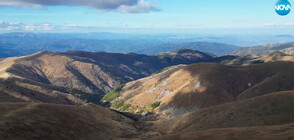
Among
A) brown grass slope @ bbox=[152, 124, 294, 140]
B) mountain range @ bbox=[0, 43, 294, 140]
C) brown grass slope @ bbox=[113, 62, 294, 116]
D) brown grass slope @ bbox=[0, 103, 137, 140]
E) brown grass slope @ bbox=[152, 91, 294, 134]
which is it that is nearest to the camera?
brown grass slope @ bbox=[152, 124, 294, 140]

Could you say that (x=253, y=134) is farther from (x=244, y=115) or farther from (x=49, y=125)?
(x=49, y=125)

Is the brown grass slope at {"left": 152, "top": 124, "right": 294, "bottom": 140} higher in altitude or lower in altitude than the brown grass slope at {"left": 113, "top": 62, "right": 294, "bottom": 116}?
higher

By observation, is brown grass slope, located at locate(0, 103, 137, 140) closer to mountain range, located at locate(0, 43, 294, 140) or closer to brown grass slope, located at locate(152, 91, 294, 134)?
mountain range, located at locate(0, 43, 294, 140)

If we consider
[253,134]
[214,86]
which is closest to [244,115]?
[253,134]

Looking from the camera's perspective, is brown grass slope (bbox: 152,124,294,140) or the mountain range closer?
brown grass slope (bbox: 152,124,294,140)

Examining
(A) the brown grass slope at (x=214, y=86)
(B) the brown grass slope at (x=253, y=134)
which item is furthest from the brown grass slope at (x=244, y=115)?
(A) the brown grass slope at (x=214, y=86)

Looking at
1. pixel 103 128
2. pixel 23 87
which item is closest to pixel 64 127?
pixel 103 128

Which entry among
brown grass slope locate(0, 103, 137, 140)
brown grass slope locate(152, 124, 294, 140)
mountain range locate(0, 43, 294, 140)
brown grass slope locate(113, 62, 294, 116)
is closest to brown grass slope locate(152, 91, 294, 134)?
mountain range locate(0, 43, 294, 140)

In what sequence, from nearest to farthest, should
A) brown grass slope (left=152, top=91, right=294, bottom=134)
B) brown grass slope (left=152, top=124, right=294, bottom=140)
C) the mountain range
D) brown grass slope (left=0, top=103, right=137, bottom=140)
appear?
1. brown grass slope (left=152, top=124, right=294, bottom=140)
2. brown grass slope (left=0, top=103, right=137, bottom=140)
3. the mountain range
4. brown grass slope (left=152, top=91, right=294, bottom=134)

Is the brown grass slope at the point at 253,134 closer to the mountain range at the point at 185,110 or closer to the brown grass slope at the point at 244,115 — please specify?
the mountain range at the point at 185,110
